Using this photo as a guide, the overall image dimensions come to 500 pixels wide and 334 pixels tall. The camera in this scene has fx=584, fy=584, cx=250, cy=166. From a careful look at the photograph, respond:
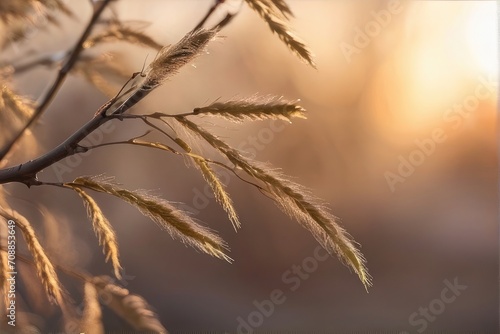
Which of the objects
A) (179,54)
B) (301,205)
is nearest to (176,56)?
(179,54)

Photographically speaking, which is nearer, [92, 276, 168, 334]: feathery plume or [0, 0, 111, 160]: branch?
[92, 276, 168, 334]: feathery plume

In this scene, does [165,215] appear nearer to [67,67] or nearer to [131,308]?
[131,308]

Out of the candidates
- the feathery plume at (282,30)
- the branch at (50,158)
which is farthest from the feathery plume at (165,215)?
the feathery plume at (282,30)

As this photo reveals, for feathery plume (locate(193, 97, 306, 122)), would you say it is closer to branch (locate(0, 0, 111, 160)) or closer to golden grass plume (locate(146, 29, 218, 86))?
golden grass plume (locate(146, 29, 218, 86))

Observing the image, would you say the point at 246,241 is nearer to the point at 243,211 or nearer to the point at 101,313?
the point at 243,211

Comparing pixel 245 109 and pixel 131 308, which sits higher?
pixel 245 109

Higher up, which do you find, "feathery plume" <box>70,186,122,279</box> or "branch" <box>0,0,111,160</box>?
"branch" <box>0,0,111,160</box>

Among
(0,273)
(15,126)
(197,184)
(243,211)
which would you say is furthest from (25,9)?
(243,211)

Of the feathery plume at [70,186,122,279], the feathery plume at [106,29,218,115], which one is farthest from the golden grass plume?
the feathery plume at [70,186,122,279]
